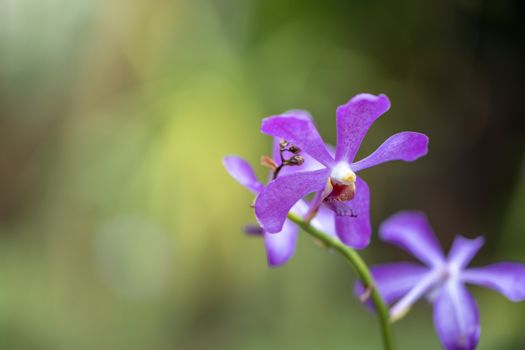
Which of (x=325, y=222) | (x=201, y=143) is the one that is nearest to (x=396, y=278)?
(x=325, y=222)

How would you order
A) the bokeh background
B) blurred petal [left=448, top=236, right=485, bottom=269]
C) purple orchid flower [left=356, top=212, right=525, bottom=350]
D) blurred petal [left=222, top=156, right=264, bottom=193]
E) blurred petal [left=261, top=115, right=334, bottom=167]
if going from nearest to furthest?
blurred petal [left=261, top=115, right=334, bottom=167] < blurred petal [left=222, top=156, right=264, bottom=193] < purple orchid flower [left=356, top=212, right=525, bottom=350] < blurred petal [left=448, top=236, right=485, bottom=269] < the bokeh background

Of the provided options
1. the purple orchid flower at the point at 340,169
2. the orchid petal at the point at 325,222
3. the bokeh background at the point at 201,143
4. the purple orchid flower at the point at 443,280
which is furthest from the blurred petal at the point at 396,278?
the bokeh background at the point at 201,143

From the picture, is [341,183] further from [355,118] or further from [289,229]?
[289,229]

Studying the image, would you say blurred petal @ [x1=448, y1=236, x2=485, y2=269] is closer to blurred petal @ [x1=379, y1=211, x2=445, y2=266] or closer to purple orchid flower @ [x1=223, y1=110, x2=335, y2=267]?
blurred petal @ [x1=379, y1=211, x2=445, y2=266]

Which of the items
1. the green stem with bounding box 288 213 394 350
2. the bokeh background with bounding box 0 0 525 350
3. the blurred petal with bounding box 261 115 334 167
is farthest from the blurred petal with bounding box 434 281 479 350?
the bokeh background with bounding box 0 0 525 350

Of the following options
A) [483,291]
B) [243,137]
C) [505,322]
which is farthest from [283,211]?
[243,137]

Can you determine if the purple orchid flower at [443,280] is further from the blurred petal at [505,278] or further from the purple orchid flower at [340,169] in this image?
the purple orchid flower at [340,169]
